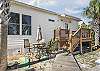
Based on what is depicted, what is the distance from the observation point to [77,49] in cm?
1486

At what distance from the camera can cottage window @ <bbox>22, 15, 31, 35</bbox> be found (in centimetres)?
1410

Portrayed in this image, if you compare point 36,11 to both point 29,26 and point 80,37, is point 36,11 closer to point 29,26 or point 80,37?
point 29,26

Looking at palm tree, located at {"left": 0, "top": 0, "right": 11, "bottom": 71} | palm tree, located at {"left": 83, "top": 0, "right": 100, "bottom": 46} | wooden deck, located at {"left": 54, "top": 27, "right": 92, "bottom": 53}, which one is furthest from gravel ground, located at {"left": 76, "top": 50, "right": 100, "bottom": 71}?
palm tree, located at {"left": 83, "top": 0, "right": 100, "bottom": 46}

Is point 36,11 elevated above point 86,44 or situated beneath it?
elevated above

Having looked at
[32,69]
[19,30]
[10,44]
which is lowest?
[32,69]

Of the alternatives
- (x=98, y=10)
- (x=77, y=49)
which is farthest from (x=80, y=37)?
(x=98, y=10)

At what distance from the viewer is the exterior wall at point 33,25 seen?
510 inches

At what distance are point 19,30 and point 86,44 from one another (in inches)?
219

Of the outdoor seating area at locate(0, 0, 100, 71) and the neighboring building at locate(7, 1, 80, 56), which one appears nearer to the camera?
the outdoor seating area at locate(0, 0, 100, 71)

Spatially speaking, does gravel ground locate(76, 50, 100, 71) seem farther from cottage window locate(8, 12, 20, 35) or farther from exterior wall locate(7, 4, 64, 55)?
cottage window locate(8, 12, 20, 35)

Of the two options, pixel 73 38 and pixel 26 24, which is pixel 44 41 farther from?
pixel 73 38

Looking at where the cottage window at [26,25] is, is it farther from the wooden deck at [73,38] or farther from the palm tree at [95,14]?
the palm tree at [95,14]

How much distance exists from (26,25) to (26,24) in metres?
0.07

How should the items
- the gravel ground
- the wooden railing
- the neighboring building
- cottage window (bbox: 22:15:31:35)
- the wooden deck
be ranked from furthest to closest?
1. cottage window (bbox: 22:15:31:35)
2. the neighboring building
3. the wooden deck
4. the wooden railing
5. the gravel ground
